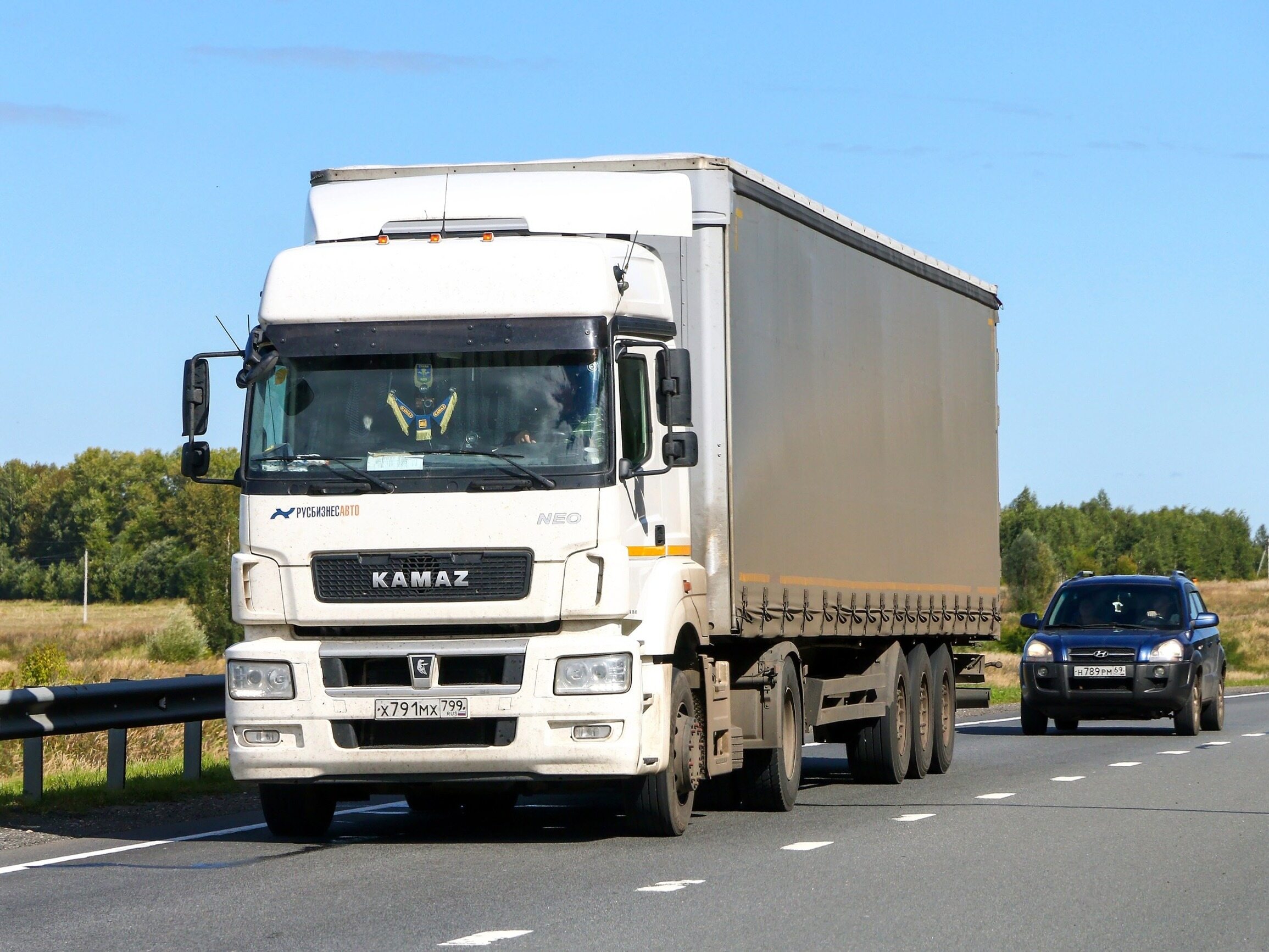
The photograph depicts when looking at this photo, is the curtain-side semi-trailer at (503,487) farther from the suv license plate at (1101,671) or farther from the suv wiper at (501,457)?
the suv license plate at (1101,671)

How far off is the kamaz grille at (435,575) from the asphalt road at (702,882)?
138 cm

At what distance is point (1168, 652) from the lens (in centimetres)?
2409

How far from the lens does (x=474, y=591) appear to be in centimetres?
1092

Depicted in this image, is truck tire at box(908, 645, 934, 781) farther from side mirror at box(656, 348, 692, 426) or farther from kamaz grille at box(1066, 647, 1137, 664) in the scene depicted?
side mirror at box(656, 348, 692, 426)

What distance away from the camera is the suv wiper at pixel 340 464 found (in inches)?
432

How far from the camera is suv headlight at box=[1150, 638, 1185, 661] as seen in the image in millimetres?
24016

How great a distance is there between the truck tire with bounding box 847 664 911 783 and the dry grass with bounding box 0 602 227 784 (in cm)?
536

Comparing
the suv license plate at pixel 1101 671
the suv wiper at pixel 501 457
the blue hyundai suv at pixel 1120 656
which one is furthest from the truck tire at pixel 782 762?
the suv license plate at pixel 1101 671

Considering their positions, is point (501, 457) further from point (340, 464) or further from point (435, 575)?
point (340, 464)

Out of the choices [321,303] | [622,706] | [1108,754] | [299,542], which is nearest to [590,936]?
[622,706]

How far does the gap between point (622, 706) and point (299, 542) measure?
75.7 inches

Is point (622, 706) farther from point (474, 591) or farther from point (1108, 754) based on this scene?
point (1108, 754)

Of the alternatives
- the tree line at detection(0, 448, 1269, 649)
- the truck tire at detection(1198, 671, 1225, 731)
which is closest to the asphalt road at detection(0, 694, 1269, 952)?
the truck tire at detection(1198, 671, 1225, 731)

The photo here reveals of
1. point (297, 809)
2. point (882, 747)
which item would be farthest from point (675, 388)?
point (882, 747)
